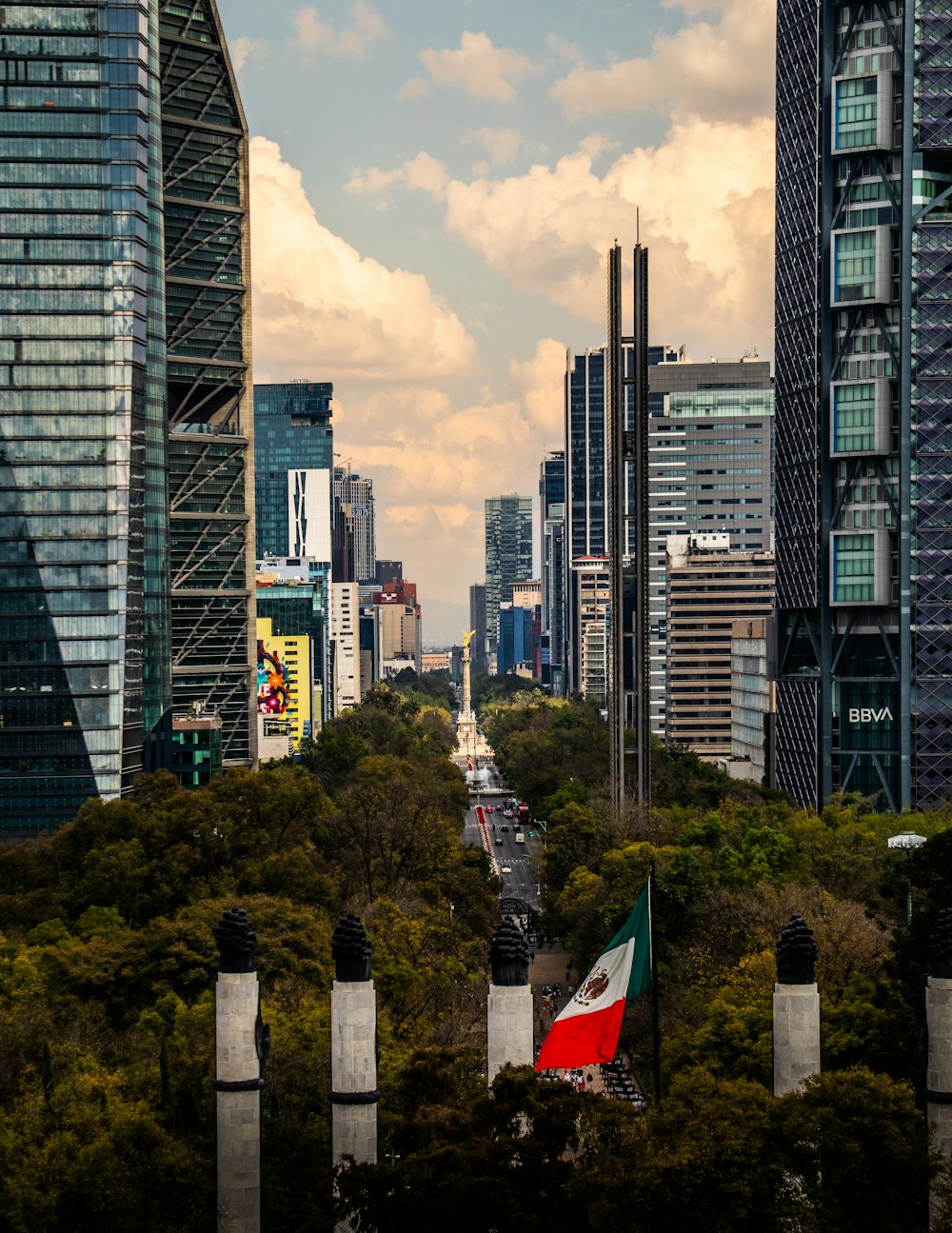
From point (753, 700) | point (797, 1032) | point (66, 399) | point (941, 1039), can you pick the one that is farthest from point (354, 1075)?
point (753, 700)

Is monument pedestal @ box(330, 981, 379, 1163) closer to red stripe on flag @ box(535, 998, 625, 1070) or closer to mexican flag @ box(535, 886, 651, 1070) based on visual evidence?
red stripe on flag @ box(535, 998, 625, 1070)

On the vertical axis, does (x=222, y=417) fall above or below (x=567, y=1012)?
above

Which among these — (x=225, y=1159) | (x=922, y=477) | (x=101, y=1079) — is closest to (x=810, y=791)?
(x=922, y=477)

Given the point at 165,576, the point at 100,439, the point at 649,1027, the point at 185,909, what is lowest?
the point at 649,1027

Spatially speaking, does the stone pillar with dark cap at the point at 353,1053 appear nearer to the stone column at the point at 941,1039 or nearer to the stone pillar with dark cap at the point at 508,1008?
the stone pillar with dark cap at the point at 508,1008

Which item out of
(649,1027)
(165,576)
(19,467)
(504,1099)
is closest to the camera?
(504,1099)

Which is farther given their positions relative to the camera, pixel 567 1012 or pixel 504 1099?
pixel 567 1012

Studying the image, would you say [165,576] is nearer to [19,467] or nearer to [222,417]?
[19,467]

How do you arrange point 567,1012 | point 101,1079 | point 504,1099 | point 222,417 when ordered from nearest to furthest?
point 504,1099 < point 567,1012 < point 101,1079 < point 222,417
